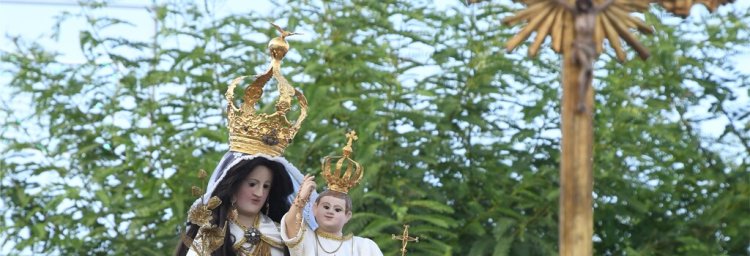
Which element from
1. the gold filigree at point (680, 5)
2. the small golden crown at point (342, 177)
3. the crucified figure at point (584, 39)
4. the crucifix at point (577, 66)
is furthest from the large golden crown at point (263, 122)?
the crucified figure at point (584, 39)

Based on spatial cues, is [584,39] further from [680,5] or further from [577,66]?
[680,5]

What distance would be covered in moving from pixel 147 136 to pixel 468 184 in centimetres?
233

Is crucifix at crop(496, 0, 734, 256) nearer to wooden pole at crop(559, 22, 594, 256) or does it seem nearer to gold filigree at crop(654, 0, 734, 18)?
wooden pole at crop(559, 22, 594, 256)

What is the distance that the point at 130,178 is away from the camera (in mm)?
17281

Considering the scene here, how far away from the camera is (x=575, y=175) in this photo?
23.7ft

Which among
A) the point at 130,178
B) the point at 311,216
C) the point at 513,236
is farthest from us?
the point at 130,178

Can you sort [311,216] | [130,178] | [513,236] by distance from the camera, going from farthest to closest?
[130,178] → [513,236] → [311,216]

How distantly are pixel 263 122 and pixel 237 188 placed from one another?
1.10 feet

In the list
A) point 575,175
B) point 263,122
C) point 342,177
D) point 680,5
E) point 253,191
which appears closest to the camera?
point 575,175

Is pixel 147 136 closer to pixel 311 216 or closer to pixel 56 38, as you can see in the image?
pixel 56 38

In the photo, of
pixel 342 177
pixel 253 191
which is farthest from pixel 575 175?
pixel 253 191

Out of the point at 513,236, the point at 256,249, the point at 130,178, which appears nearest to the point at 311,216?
the point at 256,249

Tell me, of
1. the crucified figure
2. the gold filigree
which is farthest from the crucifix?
the gold filigree

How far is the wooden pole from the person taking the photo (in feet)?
23.7
